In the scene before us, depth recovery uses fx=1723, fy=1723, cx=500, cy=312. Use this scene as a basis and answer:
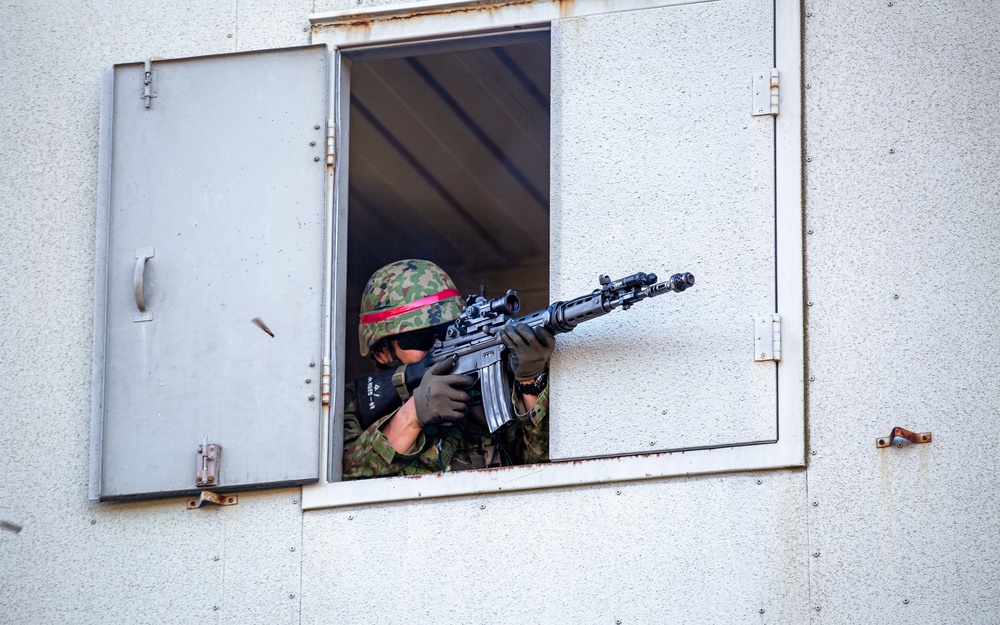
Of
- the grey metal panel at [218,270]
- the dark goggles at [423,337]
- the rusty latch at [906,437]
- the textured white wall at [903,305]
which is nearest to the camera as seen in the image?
the textured white wall at [903,305]

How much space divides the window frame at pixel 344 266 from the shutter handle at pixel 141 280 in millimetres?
743

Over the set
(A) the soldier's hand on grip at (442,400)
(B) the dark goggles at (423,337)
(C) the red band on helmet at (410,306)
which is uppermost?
(C) the red band on helmet at (410,306)

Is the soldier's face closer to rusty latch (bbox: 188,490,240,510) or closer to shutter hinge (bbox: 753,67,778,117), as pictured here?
rusty latch (bbox: 188,490,240,510)

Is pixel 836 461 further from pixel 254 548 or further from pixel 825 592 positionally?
pixel 254 548

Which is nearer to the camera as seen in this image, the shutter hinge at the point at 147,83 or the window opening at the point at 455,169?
the shutter hinge at the point at 147,83

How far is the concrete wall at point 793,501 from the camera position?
6172 millimetres

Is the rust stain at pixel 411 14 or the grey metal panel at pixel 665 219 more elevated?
the rust stain at pixel 411 14

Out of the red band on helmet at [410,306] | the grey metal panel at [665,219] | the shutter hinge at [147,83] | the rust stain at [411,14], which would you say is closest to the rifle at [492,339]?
the grey metal panel at [665,219]

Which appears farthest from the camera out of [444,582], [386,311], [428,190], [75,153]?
[428,190]

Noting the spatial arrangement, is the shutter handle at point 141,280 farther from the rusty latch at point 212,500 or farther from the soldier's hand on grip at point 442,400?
the soldier's hand on grip at point 442,400

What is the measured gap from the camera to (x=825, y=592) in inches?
241

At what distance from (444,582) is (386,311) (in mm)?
1748

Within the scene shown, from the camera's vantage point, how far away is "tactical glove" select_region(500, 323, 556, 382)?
670 cm

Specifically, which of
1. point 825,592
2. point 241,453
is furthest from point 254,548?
point 825,592
